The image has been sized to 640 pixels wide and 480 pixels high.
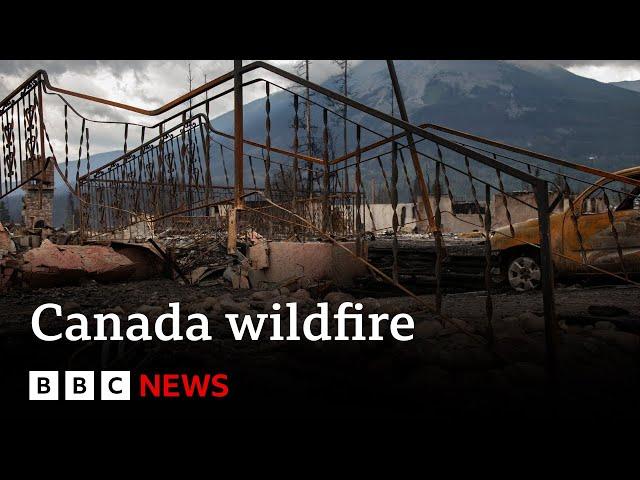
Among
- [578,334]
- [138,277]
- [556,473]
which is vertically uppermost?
[138,277]

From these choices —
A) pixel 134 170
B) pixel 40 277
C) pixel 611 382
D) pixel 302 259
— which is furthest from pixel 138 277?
pixel 611 382

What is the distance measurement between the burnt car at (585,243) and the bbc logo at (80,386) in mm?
4706

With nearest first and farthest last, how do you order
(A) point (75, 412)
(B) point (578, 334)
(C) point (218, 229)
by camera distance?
(A) point (75, 412) < (B) point (578, 334) < (C) point (218, 229)

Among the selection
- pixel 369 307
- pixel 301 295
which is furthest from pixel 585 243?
pixel 301 295

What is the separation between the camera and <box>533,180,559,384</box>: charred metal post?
246 cm

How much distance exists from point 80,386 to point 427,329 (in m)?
2.19

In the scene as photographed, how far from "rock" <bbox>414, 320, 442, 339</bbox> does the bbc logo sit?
190 centimetres

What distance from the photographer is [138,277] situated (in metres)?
7.06

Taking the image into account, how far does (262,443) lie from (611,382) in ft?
6.20

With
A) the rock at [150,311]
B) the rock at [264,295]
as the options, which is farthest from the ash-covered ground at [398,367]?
the rock at [264,295]

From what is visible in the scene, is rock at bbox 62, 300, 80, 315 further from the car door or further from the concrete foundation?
the car door

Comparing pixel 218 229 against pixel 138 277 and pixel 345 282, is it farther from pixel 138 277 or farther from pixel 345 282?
pixel 345 282

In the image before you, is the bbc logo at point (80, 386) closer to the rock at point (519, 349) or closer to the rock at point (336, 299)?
the rock at point (519, 349)

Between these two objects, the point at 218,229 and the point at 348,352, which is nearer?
the point at 348,352
